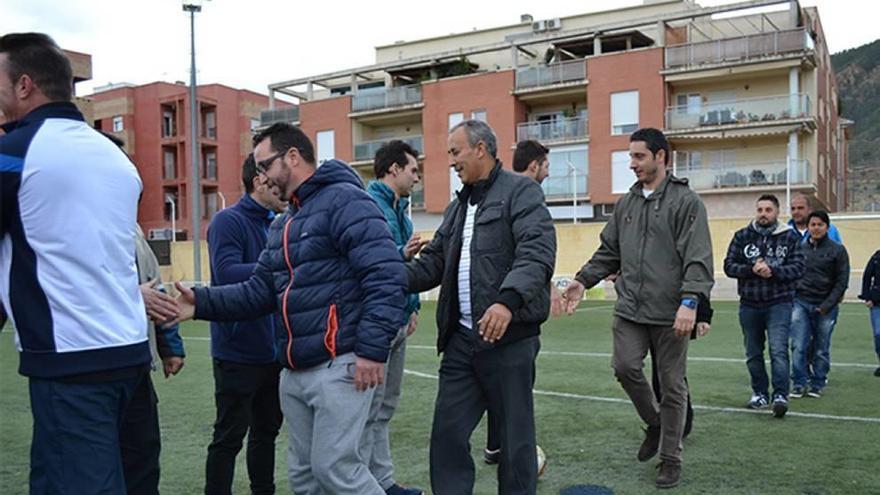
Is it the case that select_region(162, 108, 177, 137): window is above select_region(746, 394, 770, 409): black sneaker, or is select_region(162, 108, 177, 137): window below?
above

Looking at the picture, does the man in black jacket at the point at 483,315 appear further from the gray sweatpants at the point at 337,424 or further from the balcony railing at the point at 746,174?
the balcony railing at the point at 746,174

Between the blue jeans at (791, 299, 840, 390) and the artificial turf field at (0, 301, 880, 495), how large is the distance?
0.84 feet

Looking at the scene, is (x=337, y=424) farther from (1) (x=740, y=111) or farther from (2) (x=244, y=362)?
(1) (x=740, y=111)

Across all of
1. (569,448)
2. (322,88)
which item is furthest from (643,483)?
(322,88)

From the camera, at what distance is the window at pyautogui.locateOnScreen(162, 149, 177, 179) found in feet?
195

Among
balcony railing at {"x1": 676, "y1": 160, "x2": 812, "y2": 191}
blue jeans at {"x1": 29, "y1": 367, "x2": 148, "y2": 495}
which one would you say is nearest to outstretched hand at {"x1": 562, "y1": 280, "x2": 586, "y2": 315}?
blue jeans at {"x1": 29, "y1": 367, "x2": 148, "y2": 495}

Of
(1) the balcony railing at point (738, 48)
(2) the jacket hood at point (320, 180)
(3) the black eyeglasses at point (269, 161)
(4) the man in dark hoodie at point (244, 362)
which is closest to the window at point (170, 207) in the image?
(1) the balcony railing at point (738, 48)

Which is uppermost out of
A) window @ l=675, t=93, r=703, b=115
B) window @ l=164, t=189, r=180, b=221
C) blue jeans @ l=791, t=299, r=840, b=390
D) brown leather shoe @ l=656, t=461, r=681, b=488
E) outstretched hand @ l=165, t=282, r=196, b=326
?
window @ l=675, t=93, r=703, b=115

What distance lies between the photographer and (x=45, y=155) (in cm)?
289

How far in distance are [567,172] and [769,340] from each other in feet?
116

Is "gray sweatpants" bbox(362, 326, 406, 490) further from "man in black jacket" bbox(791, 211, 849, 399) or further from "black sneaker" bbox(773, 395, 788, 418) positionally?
"man in black jacket" bbox(791, 211, 849, 399)

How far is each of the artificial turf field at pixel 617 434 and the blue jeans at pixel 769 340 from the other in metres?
0.32

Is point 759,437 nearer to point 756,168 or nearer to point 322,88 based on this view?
point 756,168

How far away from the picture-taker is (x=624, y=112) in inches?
1596
